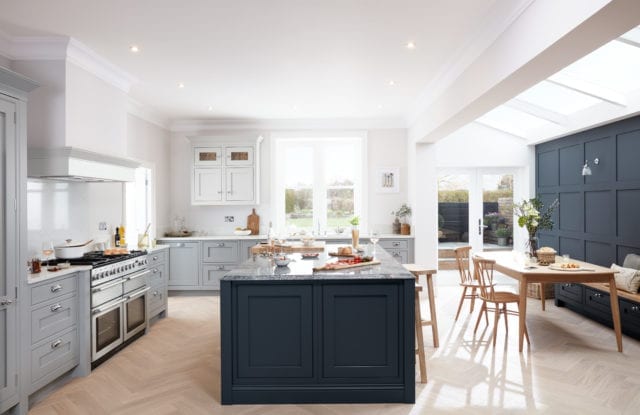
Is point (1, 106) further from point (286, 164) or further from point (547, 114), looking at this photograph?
point (547, 114)

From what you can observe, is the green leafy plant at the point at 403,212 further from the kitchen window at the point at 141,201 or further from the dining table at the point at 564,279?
the kitchen window at the point at 141,201

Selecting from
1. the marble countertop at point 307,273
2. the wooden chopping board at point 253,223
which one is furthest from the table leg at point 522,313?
the wooden chopping board at point 253,223

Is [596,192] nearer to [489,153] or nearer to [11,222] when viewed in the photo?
[489,153]

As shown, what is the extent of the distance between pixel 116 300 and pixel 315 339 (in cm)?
224

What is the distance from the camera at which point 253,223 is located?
6.89 metres

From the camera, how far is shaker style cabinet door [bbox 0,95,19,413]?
267cm

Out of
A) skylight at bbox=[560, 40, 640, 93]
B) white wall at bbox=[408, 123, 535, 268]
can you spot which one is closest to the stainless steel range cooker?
white wall at bbox=[408, 123, 535, 268]

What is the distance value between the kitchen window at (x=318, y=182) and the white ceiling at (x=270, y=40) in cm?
171

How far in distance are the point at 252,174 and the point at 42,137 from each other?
3.33m

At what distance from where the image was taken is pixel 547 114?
Answer: 578 centimetres

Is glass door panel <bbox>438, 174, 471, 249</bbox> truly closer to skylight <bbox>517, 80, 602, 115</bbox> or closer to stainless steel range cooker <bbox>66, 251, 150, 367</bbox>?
skylight <bbox>517, 80, 602, 115</bbox>

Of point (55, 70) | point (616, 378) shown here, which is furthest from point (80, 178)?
point (616, 378)

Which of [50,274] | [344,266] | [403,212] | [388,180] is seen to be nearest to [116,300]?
[50,274]

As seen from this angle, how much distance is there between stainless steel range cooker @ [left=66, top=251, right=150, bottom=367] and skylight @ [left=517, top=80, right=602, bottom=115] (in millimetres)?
5687
